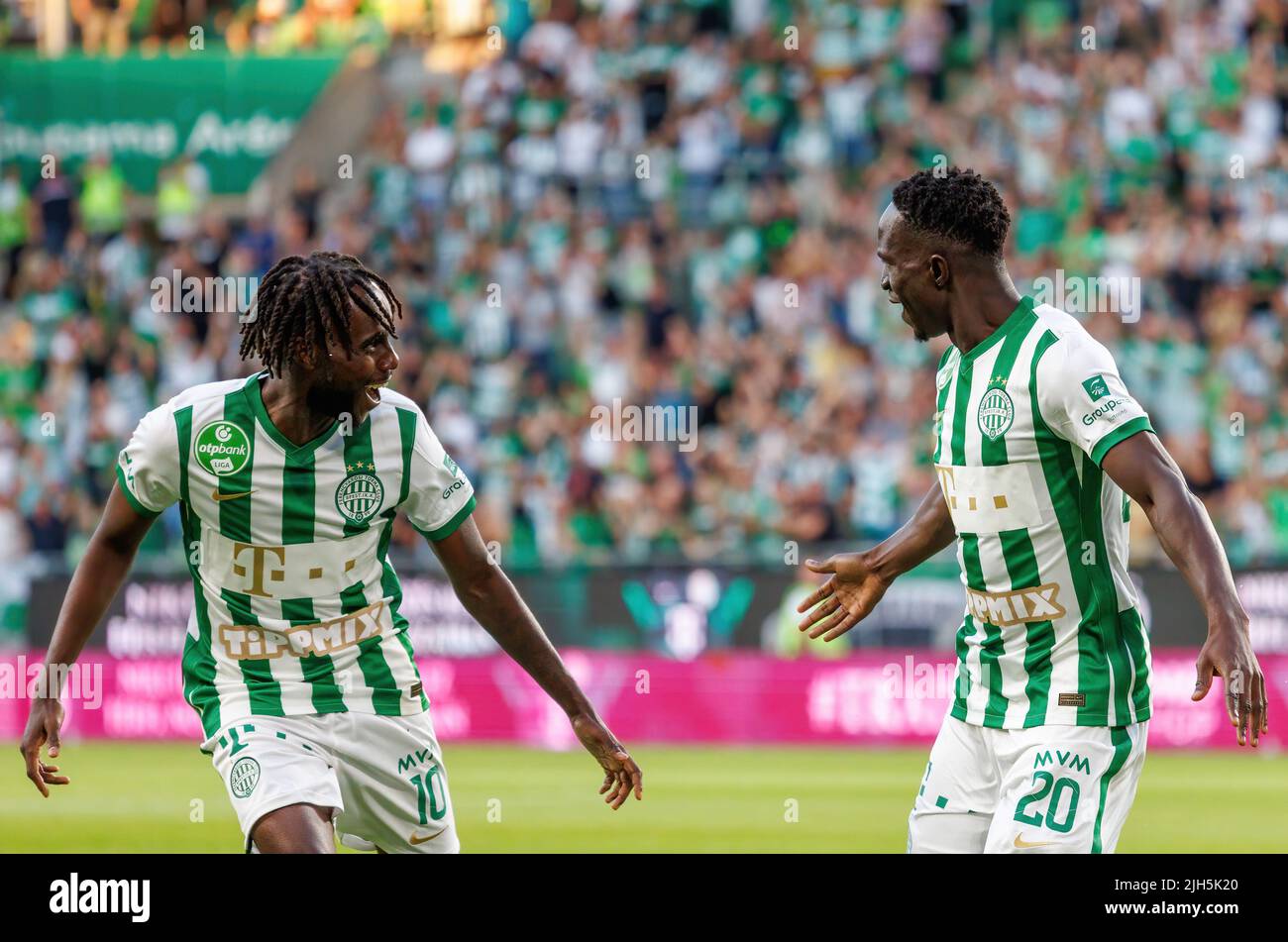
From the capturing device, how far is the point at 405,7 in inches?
958

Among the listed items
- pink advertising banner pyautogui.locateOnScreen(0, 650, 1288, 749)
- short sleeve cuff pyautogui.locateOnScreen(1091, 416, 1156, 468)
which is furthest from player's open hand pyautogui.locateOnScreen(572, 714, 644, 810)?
pink advertising banner pyautogui.locateOnScreen(0, 650, 1288, 749)

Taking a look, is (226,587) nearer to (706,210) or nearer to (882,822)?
(882,822)

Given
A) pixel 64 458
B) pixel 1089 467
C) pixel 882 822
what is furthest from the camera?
pixel 64 458

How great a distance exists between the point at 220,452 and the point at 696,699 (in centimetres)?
1071

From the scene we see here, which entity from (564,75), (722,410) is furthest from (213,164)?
(722,410)

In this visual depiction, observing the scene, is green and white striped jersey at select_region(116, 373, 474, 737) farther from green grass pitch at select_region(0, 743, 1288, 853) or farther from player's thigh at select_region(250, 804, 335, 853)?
green grass pitch at select_region(0, 743, 1288, 853)

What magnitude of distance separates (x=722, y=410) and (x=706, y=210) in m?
3.07

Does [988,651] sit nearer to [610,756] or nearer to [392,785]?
[610,756]

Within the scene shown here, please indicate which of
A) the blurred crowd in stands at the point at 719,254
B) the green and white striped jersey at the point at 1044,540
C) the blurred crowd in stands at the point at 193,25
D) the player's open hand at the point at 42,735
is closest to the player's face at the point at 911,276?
the green and white striped jersey at the point at 1044,540

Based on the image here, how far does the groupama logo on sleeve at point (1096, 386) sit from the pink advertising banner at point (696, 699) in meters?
10.1

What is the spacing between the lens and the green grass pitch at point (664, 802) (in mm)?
10906
